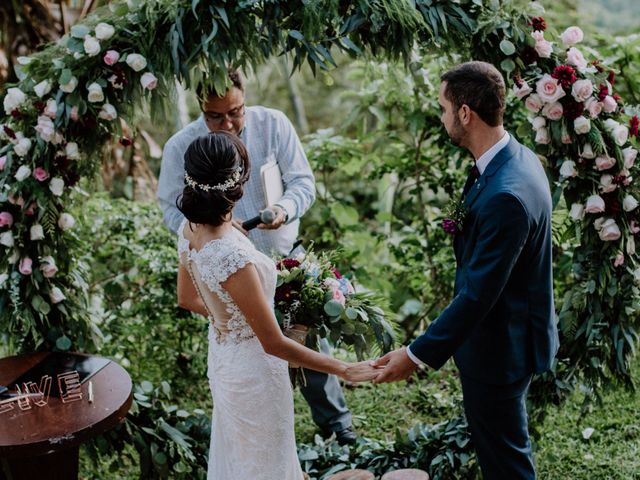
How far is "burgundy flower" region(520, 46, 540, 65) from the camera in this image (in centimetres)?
347

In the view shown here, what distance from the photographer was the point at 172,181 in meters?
3.88

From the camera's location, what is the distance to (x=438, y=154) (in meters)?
5.37

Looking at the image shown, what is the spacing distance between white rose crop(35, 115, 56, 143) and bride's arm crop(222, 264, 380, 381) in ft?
4.49

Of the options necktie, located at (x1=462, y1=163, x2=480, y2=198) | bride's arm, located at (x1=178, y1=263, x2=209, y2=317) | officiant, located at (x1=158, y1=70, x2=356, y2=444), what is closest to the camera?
necktie, located at (x1=462, y1=163, x2=480, y2=198)

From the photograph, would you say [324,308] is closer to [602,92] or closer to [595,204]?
[595,204]

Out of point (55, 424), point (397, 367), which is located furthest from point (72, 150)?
point (397, 367)

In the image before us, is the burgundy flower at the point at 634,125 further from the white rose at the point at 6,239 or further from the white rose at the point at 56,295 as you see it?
the white rose at the point at 6,239

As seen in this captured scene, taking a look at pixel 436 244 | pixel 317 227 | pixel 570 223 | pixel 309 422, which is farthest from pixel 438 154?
pixel 309 422

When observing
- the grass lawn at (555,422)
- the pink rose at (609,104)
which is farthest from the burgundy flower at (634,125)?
the grass lawn at (555,422)

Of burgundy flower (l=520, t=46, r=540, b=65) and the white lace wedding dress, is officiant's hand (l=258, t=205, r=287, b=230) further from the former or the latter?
burgundy flower (l=520, t=46, r=540, b=65)

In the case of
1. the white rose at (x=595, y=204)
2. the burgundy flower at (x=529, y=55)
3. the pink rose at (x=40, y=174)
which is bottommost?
the white rose at (x=595, y=204)

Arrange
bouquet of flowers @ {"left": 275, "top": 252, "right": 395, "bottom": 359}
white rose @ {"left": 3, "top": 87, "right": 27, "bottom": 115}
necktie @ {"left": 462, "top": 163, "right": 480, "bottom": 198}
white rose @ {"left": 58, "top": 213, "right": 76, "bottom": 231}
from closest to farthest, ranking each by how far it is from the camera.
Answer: necktie @ {"left": 462, "top": 163, "right": 480, "bottom": 198} < bouquet of flowers @ {"left": 275, "top": 252, "right": 395, "bottom": 359} < white rose @ {"left": 3, "top": 87, "right": 27, "bottom": 115} < white rose @ {"left": 58, "top": 213, "right": 76, "bottom": 231}

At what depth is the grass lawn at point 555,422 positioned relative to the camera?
13.0ft

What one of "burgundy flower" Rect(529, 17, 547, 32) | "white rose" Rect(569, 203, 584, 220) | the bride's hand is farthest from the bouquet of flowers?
"burgundy flower" Rect(529, 17, 547, 32)
